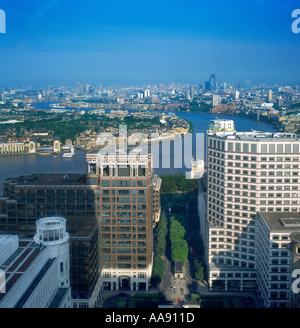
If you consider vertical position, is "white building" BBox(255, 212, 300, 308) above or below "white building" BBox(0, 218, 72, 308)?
below

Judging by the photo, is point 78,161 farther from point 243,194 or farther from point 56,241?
point 56,241

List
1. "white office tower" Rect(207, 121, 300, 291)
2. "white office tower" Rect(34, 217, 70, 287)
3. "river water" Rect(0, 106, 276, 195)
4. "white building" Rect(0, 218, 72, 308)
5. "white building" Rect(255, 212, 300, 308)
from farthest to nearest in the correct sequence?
1. "river water" Rect(0, 106, 276, 195)
2. "white office tower" Rect(207, 121, 300, 291)
3. "white building" Rect(255, 212, 300, 308)
4. "white office tower" Rect(34, 217, 70, 287)
5. "white building" Rect(0, 218, 72, 308)

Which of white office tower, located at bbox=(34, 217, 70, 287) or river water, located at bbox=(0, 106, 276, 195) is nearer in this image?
white office tower, located at bbox=(34, 217, 70, 287)

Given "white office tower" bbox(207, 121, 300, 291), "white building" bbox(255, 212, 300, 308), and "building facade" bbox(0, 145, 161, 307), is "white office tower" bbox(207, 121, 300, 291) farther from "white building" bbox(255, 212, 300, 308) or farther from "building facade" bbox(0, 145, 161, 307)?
"building facade" bbox(0, 145, 161, 307)

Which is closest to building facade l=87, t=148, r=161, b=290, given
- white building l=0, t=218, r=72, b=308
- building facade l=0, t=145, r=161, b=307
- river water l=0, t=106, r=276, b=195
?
building facade l=0, t=145, r=161, b=307

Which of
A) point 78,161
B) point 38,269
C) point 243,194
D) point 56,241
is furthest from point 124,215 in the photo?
point 78,161

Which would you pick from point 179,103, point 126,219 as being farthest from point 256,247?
point 179,103

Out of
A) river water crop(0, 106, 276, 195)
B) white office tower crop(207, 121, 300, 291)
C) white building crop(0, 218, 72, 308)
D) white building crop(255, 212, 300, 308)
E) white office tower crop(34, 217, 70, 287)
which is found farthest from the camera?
river water crop(0, 106, 276, 195)
